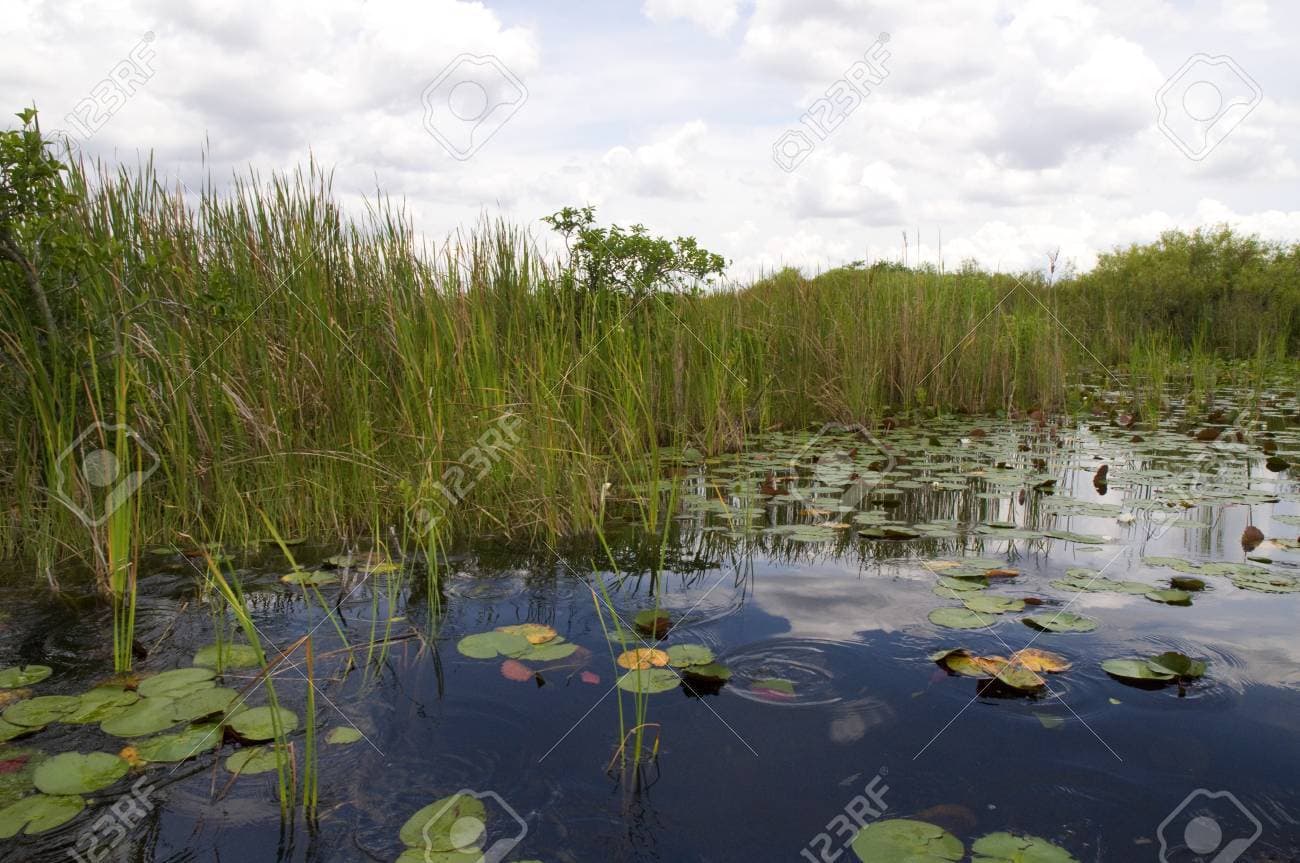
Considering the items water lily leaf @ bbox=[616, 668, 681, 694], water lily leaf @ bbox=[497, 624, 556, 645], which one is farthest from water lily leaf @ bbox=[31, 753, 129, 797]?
water lily leaf @ bbox=[616, 668, 681, 694]

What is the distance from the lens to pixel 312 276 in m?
3.37

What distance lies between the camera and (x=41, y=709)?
1752 mm

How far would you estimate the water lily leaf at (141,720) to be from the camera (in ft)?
5.46

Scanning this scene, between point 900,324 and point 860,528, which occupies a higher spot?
point 900,324

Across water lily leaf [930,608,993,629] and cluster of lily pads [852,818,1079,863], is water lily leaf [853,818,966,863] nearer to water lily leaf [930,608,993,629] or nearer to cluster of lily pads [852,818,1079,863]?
cluster of lily pads [852,818,1079,863]

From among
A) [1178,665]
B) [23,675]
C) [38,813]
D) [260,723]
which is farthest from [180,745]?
[1178,665]

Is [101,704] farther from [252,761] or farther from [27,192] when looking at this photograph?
[27,192]

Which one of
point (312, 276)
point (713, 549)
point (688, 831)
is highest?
point (312, 276)

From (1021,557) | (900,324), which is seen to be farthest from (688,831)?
(900,324)

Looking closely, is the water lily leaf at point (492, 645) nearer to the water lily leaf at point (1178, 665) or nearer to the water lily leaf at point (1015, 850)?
the water lily leaf at point (1015, 850)

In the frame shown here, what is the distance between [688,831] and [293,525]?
7.78 ft

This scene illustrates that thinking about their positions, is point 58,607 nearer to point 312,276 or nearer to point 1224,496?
point 312,276

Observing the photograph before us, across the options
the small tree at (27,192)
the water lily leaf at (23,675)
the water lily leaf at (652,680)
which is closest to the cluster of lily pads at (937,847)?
the water lily leaf at (652,680)

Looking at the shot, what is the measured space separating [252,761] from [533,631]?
31.2 inches
